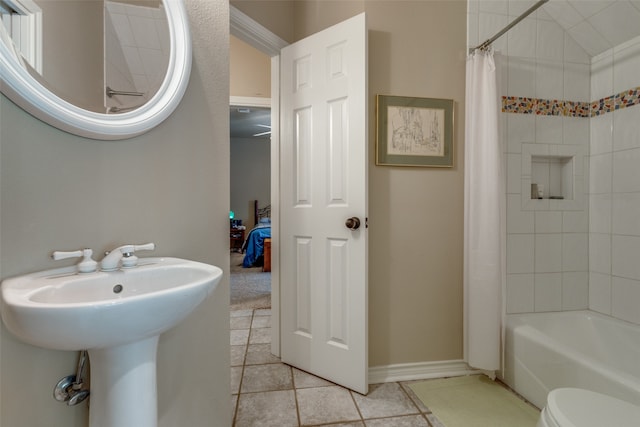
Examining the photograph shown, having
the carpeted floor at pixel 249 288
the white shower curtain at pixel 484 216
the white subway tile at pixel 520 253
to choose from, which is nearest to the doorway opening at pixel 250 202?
the carpeted floor at pixel 249 288

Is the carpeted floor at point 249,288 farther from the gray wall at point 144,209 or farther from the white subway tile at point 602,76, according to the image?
the white subway tile at point 602,76

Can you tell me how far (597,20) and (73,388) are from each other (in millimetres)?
3022

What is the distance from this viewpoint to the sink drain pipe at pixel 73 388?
754 millimetres

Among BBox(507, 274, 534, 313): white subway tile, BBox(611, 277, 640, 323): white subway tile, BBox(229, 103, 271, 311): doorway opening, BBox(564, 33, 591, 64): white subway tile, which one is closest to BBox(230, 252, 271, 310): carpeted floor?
BBox(229, 103, 271, 311): doorway opening

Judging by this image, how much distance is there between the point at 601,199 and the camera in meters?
1.87

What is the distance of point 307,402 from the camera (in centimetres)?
150

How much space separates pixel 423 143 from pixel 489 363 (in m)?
1.32

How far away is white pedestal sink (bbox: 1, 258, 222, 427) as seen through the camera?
549 millimetres

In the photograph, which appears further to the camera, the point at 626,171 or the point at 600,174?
the point at 600,174

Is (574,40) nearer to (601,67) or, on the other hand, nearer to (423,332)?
(601,67)

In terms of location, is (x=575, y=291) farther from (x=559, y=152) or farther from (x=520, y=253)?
(x=559, y=152)

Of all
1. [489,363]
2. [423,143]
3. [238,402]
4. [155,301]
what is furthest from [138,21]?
[489,363]

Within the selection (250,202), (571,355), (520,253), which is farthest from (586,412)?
(250,202)

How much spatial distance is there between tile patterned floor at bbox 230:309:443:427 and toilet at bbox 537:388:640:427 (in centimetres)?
63
